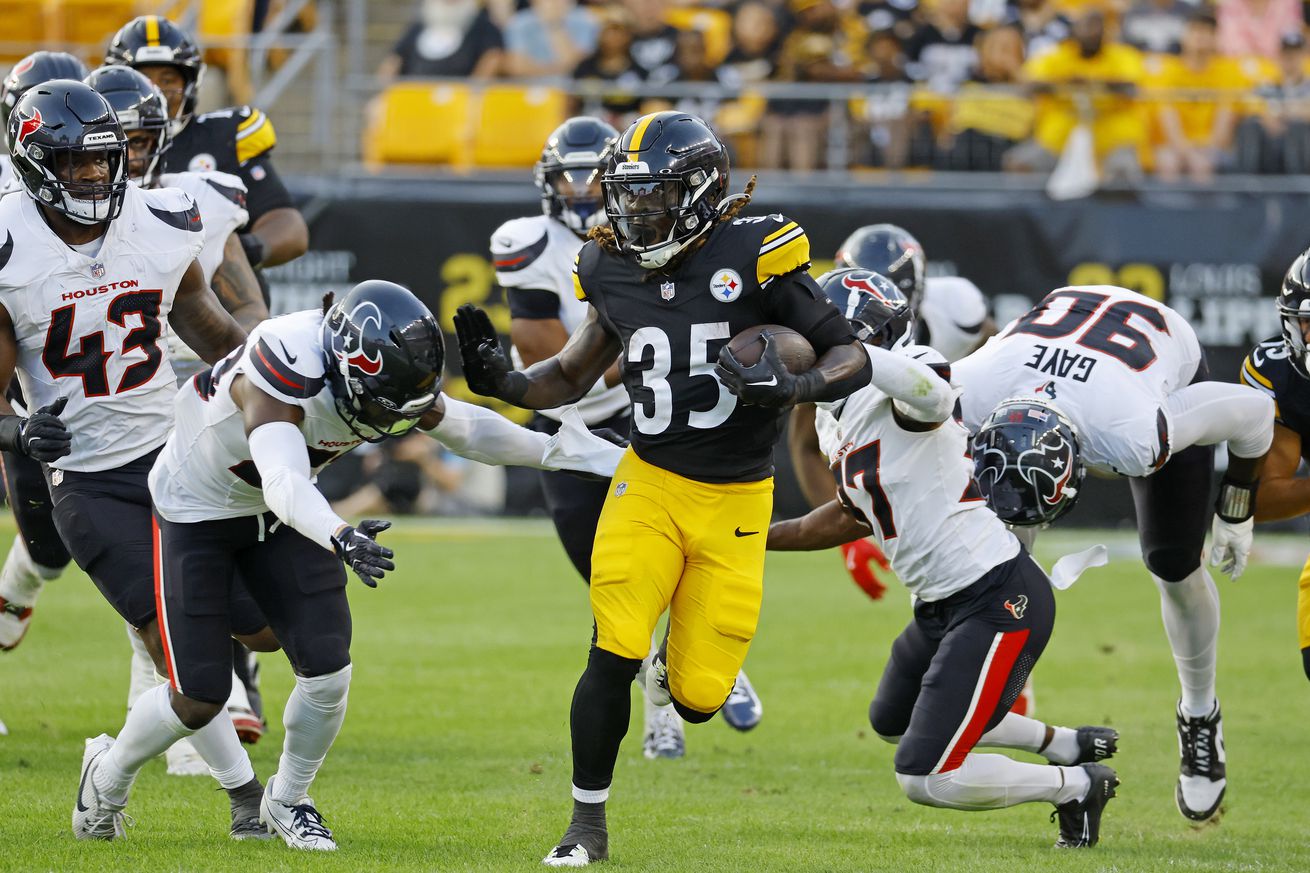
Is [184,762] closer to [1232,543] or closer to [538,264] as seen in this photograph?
[538,264]

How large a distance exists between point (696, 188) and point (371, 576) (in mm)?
1442

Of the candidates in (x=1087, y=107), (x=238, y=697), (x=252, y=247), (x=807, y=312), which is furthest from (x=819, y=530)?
(x=1087, y=107)

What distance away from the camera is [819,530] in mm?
5648

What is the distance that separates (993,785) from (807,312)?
1.47 meters

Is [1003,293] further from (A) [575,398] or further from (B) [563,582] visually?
(A) [575,398]

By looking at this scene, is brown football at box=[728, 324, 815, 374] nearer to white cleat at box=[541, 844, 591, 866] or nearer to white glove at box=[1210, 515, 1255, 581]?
white cleat at box=[541, 844, 591, 866]

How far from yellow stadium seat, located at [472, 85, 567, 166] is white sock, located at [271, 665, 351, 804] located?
905 centimetres

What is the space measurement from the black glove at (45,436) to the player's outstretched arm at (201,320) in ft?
2.46

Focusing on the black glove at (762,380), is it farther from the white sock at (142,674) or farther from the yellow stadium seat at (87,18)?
the yellow stadium seat at (87,18)

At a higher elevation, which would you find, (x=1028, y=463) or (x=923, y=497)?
(x=1028, y=463)

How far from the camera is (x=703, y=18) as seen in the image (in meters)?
14.6

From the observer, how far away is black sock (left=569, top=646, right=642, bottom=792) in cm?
483

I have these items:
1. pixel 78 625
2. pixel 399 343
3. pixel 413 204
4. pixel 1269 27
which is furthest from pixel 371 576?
pixel 1269 27

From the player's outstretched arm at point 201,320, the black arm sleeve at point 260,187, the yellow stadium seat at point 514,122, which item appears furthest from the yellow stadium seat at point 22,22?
the player's outstretched arm at point 201,320
